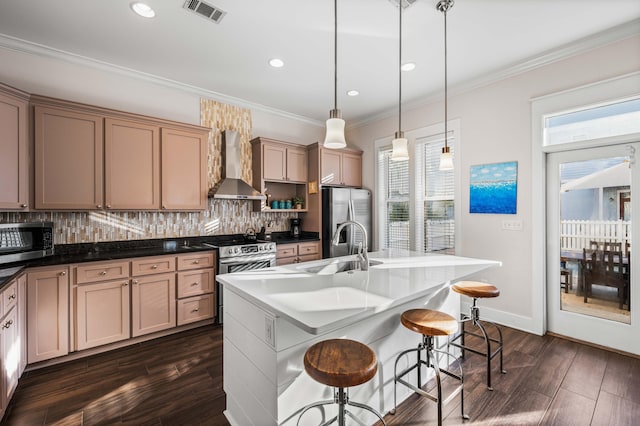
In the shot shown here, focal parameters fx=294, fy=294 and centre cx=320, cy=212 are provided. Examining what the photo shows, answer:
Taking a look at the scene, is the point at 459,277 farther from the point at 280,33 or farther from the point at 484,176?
the point at 280,33

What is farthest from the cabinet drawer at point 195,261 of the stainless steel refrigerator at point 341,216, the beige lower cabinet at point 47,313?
the stainless steel refrigerator at point 341,216

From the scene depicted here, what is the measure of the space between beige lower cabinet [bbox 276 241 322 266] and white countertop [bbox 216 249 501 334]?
5.80ft

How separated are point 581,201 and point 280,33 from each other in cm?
332

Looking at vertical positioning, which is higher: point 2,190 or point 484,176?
point 484,176

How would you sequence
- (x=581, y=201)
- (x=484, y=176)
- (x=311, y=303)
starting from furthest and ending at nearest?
(x=484, y=176) < (x=581, y=201) < (x=311, y=303)

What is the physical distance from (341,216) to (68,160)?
10.6 ft

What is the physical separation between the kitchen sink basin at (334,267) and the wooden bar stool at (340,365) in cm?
78

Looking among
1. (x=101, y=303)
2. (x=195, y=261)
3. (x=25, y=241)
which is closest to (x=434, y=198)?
(x=195, y=261)

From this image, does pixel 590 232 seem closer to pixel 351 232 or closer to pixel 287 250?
pixel 351 232

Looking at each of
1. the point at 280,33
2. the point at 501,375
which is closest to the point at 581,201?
the point at 501,375

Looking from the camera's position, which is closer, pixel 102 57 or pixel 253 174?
pixel 102 57

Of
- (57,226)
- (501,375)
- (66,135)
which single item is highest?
(66,135)

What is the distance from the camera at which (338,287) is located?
1.67 meters

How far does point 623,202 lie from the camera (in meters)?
2.70
